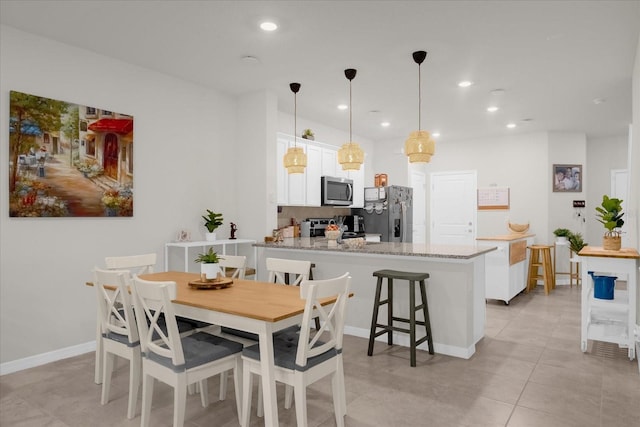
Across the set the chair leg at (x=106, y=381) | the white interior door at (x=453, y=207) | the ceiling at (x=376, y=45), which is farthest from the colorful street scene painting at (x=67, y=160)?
the white interior door at (x=453, y=207)

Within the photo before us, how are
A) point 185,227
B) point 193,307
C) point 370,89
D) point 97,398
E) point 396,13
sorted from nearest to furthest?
1. point 193,307
2. point 97,398
3. point 396,13
4. point 185,227
5. point 370,89

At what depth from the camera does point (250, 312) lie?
6.87 ft

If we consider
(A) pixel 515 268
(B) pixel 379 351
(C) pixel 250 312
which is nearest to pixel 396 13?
(C) pixel 250 312

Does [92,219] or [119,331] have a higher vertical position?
[92,219]

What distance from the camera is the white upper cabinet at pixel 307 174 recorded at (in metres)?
5.18

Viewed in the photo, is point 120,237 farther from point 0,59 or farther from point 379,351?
point 379,351

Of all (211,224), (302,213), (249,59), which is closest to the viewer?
(249,59)

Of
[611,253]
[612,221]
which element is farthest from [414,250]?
[612,221]

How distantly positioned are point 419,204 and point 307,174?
3.15 meters

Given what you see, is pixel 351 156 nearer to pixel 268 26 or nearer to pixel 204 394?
pixel 268 26

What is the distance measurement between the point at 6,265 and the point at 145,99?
192 centimetres

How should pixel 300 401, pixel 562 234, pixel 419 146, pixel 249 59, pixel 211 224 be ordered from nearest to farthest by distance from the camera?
pixel 300 401, pixel 419 146, pixel 249 59, pixel 211 224, pixel 562 234

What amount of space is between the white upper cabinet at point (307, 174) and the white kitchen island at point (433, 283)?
42.5 inches

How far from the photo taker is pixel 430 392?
2838 millimetres
